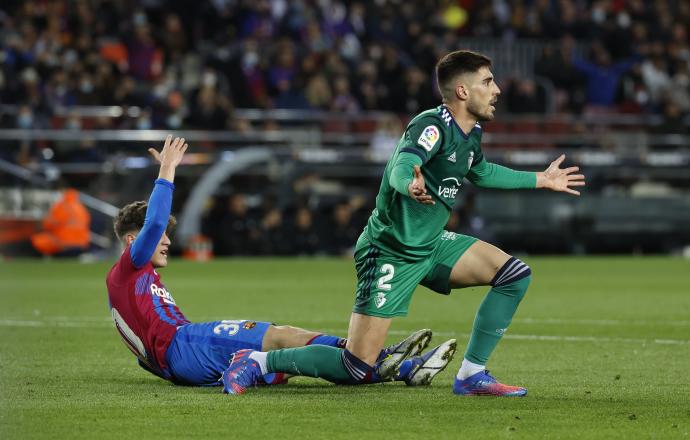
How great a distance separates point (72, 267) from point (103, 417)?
15.0 metres

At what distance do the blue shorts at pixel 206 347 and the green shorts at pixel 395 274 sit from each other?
717 mm

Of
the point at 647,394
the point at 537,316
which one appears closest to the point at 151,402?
the point at 647,394

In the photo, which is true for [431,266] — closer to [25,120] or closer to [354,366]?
[354,366]

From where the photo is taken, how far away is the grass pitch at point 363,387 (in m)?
6.22

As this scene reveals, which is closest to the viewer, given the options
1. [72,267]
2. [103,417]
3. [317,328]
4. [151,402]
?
[103,417]

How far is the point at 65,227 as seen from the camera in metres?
22.8

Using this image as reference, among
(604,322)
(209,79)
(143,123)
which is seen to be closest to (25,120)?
(143,123)

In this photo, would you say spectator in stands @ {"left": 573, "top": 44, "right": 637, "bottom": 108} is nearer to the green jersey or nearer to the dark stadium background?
the dark stadium background

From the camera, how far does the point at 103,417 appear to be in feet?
21.4

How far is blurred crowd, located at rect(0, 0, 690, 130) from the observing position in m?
24.7

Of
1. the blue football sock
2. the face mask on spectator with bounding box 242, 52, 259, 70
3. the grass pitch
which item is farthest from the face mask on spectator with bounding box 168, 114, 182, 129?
the blue football sock

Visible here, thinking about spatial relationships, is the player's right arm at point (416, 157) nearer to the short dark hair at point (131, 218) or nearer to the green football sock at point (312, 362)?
the green football sock at point (312, 362)

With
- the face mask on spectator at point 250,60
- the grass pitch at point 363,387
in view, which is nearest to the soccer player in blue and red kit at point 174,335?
the grass pitch at point 363,387

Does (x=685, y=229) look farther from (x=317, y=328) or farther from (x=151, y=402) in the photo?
(x=151, y=402)
